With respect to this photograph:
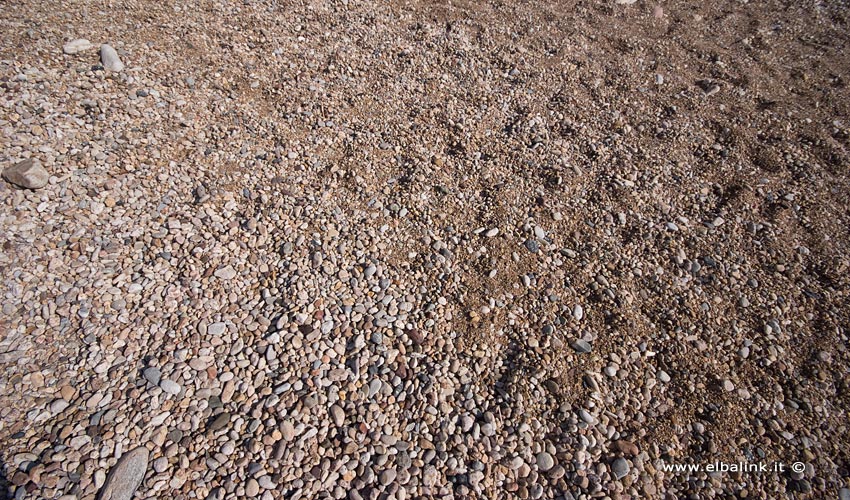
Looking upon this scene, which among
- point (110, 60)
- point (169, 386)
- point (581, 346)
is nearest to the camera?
point (169, 386)

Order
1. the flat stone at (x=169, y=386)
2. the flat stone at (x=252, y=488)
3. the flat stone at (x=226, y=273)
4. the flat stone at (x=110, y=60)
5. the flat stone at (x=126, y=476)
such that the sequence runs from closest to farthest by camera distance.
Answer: the flat stone at (x=126, y=476) → the flat stone at (x=252, y=488) → the flat stone at (x=169, y=386) → the flat stone at (x=226, y=273) → the flat stone at (x=110, y=60)

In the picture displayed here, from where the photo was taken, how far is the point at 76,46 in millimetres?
5441

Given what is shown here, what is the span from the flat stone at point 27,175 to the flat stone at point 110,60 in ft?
5.69

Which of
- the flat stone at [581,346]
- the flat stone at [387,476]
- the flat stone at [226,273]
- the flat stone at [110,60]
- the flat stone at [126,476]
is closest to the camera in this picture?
the flat stone at [126,476]

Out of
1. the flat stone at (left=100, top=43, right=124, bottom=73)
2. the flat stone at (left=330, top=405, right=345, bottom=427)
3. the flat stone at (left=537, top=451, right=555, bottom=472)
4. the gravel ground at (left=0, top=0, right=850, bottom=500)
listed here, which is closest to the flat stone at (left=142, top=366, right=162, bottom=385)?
the gravel ground at (left=0, top=0, right=850, bottom=500)

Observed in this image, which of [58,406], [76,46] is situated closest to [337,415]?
[58,406]

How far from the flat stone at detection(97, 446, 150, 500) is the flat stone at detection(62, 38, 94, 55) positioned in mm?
4967

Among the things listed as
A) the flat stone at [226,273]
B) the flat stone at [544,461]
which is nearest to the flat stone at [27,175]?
the flat stone at [226,273]

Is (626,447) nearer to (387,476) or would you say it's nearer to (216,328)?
(387,476)

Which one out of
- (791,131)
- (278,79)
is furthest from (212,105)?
(791,131)

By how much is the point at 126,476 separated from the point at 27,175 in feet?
9.99

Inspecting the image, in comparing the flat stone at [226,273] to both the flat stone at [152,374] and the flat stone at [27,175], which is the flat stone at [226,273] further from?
the flat stone at [27,175]

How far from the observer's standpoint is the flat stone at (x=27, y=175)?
4.13 metres

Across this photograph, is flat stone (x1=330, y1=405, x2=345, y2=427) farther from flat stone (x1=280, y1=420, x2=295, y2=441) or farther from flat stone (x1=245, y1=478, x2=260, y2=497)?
flat stone (x1=245, y1=478, x2=260, y2=497)
